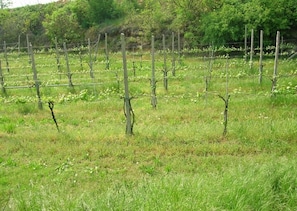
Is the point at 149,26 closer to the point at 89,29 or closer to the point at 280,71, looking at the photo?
the point at 89,29

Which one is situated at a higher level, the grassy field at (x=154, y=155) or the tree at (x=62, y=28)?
the tree at (x=62, y=28)

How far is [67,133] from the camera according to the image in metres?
7.09

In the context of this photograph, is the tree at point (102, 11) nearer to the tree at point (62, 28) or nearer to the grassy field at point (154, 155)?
the tree at point (62, 28)

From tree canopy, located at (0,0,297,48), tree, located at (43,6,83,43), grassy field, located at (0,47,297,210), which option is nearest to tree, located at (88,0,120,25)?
tree canopy, located at (0,0,297,48)

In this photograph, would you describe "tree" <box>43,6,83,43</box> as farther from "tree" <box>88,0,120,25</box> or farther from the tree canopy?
"tree" <box>88,0,120,25</box>

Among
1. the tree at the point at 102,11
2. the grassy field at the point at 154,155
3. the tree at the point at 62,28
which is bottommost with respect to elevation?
the grassy field at the point at 154,155

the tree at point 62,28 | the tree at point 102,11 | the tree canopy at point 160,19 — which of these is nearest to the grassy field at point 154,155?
the tree canopy at point 160,19

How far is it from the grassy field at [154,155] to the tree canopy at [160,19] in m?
8.43

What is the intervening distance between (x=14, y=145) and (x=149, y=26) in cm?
1950

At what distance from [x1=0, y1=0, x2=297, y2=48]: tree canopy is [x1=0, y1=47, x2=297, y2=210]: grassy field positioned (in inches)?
332

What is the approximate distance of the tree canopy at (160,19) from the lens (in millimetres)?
18094

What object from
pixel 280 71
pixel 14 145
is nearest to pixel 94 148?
pixel 14 145

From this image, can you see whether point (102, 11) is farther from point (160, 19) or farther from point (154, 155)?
point (154, 155)

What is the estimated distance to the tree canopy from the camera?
59.4 ft
